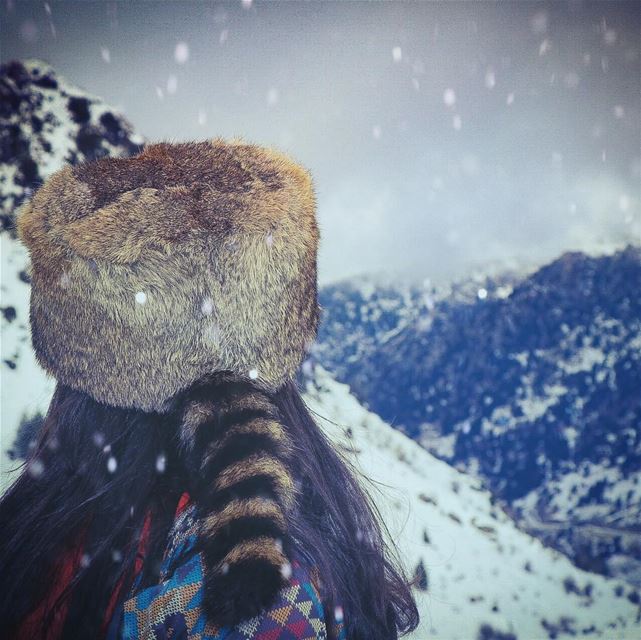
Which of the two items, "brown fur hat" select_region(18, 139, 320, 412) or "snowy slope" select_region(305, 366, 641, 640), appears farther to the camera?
"snowy slope" select_region(305, 366, 641, 640)

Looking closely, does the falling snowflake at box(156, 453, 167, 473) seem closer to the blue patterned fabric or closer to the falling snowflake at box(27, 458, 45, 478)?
the blue patterned fabric

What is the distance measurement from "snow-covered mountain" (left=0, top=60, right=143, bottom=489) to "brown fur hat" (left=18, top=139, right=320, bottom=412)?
199 inches

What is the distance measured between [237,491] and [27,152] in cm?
1178

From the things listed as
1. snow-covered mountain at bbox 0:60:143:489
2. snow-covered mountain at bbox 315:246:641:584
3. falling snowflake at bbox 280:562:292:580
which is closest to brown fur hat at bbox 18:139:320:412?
falling snowflake at bbox 280:562:292:580

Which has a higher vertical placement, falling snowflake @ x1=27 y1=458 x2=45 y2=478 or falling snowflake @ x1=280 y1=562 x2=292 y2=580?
falling snowflake @ x1=280 y1=562 x2=292 y2=580

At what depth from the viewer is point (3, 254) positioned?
7.99 meters

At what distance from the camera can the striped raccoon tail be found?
923mm

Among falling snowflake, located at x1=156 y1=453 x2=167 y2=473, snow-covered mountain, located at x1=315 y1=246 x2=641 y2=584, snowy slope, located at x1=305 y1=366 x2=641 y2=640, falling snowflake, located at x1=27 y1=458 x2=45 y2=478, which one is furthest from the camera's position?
snow-covered mountain, located at x1=315 y1=246 x2=641 y2=584

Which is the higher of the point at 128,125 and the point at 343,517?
the point at 128,125

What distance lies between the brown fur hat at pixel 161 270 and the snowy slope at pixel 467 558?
558 centimetres

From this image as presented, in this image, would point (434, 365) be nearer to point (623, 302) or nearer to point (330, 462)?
point (623, 302)

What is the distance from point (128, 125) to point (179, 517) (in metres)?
13.5

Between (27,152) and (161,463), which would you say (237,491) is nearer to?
(161,463)

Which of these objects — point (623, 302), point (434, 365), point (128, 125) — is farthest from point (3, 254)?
point (623, 302)
